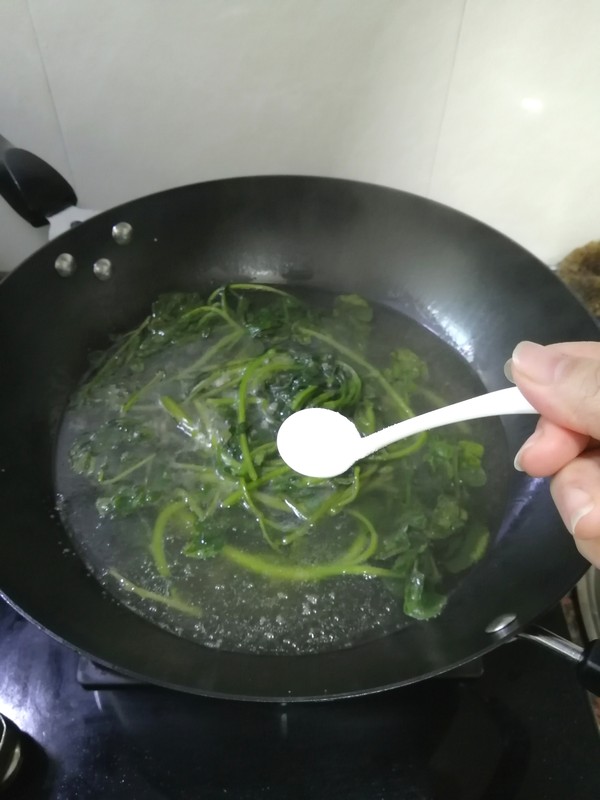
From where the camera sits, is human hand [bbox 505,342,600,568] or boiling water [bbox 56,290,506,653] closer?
human hand [bbox 505,342,600,568]

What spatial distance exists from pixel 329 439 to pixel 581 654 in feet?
1.68

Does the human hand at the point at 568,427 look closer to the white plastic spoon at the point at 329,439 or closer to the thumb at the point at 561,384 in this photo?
the thumb at the point at 561,384

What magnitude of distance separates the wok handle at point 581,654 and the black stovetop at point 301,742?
22 centimetres

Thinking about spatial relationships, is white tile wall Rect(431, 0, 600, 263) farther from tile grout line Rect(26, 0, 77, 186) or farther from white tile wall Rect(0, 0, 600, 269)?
tile grout line Rect(26, 0, 77, 186)

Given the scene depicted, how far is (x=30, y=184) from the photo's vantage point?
120 cm

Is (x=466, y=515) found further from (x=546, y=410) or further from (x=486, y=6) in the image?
(x=486, y=6)

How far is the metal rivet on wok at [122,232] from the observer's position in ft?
4.27

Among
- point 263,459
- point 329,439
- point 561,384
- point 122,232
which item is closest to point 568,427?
point 561,384

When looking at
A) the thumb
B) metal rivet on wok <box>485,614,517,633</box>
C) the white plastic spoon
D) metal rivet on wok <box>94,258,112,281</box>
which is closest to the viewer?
the thumb

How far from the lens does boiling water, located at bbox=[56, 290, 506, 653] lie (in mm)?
979

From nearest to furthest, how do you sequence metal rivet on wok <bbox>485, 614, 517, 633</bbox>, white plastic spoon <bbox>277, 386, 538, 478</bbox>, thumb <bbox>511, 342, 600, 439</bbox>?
thumb <bbox>511, 342, 600, 439</bbox> < metal rivet on wok <bbox>485, 614, 517, 633</bbox> < white plastic spoon <bbox>277, 386, 538, 478</bbox>

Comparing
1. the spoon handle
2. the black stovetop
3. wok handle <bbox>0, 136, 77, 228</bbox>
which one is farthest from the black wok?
the spoon handle

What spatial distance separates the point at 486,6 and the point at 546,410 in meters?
0.90

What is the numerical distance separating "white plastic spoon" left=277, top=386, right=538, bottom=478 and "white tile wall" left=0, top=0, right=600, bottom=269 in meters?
0.69
